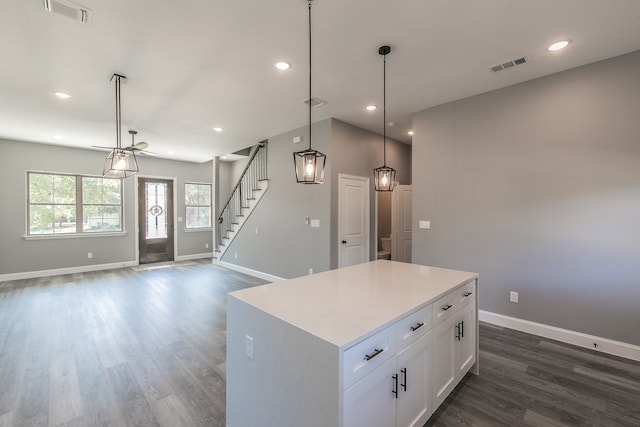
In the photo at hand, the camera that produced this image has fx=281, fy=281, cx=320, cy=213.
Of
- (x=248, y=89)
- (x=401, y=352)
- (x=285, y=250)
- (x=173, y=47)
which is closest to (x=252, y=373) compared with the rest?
(x=401, y=352)

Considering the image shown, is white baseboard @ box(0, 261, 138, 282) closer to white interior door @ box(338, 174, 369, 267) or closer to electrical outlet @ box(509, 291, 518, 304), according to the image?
white interior door @ box(338, 174, 369, 267)

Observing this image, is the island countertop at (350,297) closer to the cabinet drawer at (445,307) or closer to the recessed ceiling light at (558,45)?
the cabinet drawer at (445,307)

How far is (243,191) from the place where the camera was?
7.62 metres

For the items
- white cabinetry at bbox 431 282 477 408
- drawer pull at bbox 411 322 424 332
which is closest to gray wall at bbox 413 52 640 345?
white cabinetry at bbox 431 282 477 408

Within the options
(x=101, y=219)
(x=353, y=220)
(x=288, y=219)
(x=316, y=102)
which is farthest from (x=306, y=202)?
(x=101, y=219)

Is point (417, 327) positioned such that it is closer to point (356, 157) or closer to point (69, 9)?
point (69, 9)

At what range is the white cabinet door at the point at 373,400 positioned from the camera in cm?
124

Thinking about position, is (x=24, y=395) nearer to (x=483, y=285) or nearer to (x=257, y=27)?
(x=257, y=27)

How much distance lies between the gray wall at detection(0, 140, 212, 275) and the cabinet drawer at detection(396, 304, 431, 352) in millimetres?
8332

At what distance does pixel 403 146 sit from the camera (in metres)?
6.46

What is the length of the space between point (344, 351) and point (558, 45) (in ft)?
11.3

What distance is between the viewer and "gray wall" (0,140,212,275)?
609 cm

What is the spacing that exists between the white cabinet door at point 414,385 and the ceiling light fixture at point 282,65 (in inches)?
114

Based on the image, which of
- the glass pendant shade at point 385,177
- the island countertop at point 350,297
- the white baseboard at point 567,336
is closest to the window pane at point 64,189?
the island countertop at point 350,297
